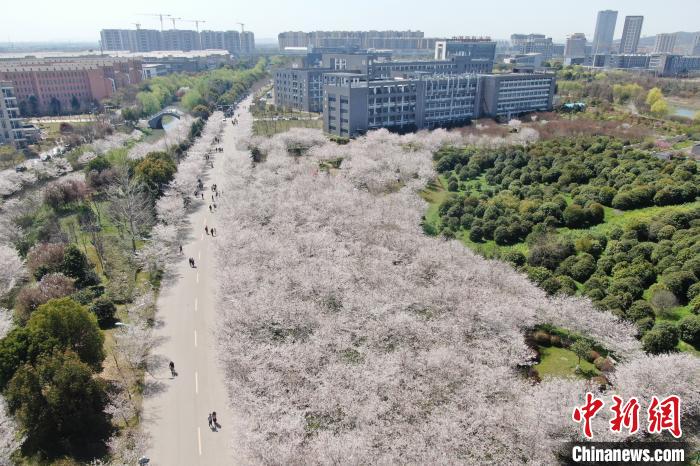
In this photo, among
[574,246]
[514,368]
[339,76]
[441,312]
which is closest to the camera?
[514,368]

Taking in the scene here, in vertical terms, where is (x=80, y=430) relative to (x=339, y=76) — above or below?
below

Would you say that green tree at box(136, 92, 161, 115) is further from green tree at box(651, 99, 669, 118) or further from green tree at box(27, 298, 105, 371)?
green tree at box(651, 99, 669, 118)

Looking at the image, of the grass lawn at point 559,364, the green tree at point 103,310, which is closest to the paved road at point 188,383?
the green tree at point 103,310

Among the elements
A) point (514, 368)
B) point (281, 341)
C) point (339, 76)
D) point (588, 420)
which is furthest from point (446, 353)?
point (339, 76)

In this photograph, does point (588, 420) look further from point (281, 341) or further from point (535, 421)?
point (281, 341)

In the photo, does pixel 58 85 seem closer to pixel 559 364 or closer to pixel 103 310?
pixel 103 310

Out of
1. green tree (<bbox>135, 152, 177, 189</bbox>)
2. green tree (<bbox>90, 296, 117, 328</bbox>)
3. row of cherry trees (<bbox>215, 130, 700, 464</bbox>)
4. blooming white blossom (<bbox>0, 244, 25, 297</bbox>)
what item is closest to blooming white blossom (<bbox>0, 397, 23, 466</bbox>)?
green tree (<bbox>90, 296, 117, 328</bbox>)
